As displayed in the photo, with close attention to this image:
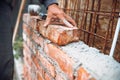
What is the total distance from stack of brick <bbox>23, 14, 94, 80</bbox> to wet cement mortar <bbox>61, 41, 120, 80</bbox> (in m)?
0.02

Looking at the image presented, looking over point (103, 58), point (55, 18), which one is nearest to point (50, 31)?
point (55, 18)

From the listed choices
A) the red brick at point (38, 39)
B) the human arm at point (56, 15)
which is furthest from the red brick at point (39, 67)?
the human arm at point (56, 15)

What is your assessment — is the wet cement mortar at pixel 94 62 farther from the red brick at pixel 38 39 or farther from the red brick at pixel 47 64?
the red brick at pixel 38 39

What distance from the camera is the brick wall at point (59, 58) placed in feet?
3.09

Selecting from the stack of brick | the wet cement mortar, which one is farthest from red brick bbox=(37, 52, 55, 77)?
the wet cement mortar

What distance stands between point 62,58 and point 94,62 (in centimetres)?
27

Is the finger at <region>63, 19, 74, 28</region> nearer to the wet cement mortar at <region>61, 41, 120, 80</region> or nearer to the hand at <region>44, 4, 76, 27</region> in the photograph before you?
the hand at <region>44, 4, 76, 27</region>

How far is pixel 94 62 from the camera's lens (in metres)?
0.96

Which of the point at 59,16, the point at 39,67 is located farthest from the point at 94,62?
the point at 39,67

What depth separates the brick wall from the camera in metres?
0.94

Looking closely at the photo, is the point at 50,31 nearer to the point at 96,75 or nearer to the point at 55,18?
the point at 55,18

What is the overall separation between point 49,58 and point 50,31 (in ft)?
0.60

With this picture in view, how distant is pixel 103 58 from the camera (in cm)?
100

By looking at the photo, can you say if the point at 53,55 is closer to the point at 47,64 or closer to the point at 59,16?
the point at 47,64
